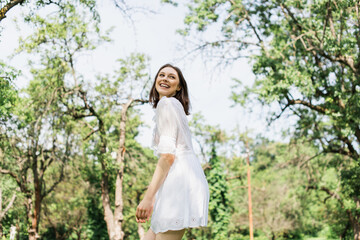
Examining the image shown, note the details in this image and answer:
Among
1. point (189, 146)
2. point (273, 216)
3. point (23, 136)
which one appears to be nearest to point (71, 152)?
point (23, 136)

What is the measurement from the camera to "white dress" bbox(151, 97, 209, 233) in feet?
7.23

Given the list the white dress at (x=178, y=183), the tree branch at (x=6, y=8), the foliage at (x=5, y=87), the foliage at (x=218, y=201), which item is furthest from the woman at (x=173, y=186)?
the foliage at (x=218, y=201)

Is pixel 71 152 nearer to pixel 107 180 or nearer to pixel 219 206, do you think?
pixel 107 180

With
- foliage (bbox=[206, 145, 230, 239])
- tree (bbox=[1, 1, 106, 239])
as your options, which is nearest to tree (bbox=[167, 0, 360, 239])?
tree (bbox=[1, 1, 106, 239])

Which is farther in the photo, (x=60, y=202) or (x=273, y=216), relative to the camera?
(x=273, y=216)

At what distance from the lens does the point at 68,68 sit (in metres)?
17.5

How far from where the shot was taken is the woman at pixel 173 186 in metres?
2.20

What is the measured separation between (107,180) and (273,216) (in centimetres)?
1997

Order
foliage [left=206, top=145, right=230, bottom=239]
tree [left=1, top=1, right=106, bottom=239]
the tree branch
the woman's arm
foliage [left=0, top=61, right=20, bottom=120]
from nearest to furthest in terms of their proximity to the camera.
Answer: the woman's arm
the tree branch
foliage [left=0, top=61, right=20, bottom=120]
tree [left=1, top=1, right=106, bottom=239]
foliage [left=206, top=145, right=230, bottom=239]

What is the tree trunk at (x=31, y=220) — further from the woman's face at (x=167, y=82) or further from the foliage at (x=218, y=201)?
the woman's face at (x=167, y=82)

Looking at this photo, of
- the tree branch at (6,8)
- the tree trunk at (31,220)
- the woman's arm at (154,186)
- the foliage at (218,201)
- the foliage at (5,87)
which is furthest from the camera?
the foliage at (218,201)

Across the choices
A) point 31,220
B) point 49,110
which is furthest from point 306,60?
Answer: point 31,220

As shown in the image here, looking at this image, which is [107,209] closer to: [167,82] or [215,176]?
[215,176]

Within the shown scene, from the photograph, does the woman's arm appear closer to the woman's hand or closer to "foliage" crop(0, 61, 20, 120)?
the woman's hand
